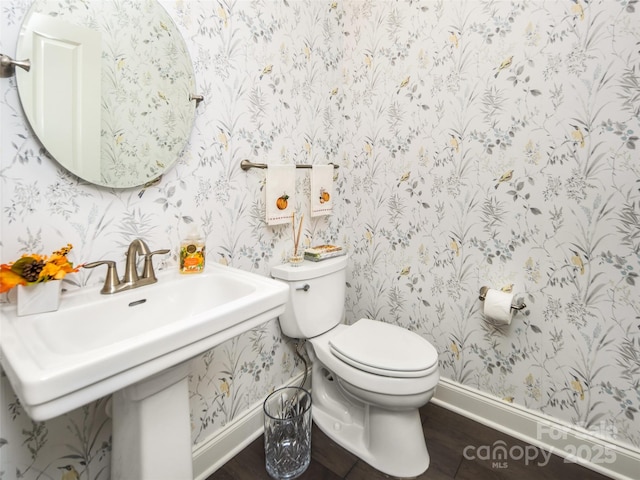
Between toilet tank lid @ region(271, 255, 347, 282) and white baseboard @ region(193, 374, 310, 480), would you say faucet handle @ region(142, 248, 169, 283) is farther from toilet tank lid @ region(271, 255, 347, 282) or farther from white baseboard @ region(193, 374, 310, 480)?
white baseboard @ region(193, 374, 310, 480)

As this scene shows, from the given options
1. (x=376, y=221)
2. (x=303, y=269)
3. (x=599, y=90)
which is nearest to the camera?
(x=599, y=90)

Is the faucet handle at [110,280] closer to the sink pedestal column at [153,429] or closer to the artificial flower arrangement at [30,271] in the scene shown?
the artificial flower arrangement at [30,271]

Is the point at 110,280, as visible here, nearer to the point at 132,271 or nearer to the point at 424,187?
the point at 132,271

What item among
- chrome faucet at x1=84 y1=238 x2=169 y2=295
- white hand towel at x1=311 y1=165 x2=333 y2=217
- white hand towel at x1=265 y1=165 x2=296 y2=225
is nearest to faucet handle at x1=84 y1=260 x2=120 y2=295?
chrome faucet at x1=84 y1=238 x2=169 y2=295

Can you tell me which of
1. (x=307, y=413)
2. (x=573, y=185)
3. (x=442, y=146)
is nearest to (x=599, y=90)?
(x=573, y=185)

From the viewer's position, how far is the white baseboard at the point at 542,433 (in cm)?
125

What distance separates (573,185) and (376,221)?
86 cm

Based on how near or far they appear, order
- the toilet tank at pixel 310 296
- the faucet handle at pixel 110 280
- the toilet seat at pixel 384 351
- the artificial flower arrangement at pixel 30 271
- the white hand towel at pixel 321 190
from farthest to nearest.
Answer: the white hand towel at pixel 321 190, the toilet tank at pixel 310 296, the toilet seat at pixel 384 351, the faucet handle at pixel 110 280, the artificial flower arrangement at pixel 30 271

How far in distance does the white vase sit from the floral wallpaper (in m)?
0.14

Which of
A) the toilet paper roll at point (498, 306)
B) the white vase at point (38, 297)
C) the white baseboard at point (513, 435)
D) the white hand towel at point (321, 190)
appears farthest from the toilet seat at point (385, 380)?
the white vase at point (38, 297)

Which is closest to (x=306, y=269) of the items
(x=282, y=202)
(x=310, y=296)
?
(x=310, y=296)

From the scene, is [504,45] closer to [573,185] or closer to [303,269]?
[573,185]

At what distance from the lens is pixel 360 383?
125 cm

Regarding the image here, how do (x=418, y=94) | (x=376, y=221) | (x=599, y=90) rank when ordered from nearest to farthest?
(x=599, y=90), (x=418, y=94), (x=376, y=221)
